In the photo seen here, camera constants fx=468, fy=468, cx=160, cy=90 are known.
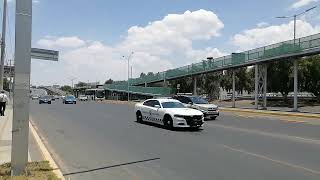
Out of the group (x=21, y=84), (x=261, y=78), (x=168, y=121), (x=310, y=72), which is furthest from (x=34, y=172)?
(x=310, y=72)

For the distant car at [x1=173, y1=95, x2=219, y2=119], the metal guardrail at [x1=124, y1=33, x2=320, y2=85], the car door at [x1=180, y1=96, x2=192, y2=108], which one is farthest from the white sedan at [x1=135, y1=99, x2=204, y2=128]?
the metal guardrail at [x1=124, y1=33, x2=320, y2=85]

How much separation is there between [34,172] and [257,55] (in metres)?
42.6

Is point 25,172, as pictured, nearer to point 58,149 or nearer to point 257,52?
point 58,149

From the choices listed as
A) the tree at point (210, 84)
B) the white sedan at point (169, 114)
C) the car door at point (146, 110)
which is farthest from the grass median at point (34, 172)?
the tree at point (210, 84)

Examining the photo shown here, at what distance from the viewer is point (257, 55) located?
4972 cm

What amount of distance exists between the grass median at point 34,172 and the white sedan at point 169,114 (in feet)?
37.7

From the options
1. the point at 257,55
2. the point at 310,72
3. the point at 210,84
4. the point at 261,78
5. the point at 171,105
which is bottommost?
the point at 171,105

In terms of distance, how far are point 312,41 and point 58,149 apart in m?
30.7

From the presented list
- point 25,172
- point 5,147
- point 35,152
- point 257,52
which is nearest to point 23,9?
point 25,172

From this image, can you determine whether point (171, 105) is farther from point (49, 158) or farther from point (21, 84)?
point (21, 84)

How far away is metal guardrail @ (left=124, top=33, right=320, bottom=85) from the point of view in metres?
40.8

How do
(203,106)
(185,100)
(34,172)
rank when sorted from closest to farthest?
(34,172), (203,106), (185,100)

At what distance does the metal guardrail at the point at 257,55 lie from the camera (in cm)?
4078

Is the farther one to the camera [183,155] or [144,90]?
[144,90]
